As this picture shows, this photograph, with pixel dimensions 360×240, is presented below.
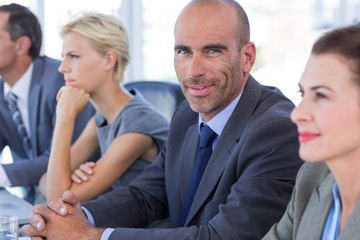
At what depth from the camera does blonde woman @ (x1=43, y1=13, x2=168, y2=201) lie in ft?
9.26

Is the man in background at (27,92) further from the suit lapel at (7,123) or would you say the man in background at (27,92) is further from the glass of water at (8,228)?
the glass of water at (8,228)

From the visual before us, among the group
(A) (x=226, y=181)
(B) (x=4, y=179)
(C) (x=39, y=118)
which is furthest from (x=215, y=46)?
(C) (x=39, y=118)

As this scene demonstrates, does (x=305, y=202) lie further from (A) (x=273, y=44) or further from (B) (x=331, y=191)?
(A) (x=273, y=44)

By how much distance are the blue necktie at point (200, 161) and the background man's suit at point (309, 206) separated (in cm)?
52

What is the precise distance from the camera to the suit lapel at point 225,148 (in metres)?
2.15

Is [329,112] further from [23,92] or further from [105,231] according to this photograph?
[23,92]

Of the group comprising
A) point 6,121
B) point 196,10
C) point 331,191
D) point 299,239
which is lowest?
point 6,121

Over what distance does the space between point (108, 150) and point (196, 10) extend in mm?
812

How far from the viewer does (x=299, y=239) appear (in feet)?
5.49

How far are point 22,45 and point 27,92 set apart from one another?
284 millimetres

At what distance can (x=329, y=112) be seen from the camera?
1511mm

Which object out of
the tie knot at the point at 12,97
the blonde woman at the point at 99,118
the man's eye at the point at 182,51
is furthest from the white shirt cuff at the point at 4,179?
the man's eye at the point at 182,51

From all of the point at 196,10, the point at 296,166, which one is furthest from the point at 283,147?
the point at 196,10

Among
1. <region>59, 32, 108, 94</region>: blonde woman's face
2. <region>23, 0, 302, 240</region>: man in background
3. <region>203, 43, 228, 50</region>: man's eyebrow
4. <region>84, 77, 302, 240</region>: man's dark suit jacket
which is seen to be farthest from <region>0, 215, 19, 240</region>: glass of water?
<region>59, 32, 108, 94</region>: blonde woman's face
